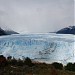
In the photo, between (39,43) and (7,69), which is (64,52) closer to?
(39,43)

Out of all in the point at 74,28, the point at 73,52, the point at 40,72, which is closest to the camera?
the point at 40,72

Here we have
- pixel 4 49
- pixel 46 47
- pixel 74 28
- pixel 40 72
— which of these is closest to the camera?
pixel 40 72

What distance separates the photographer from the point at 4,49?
4347 cm

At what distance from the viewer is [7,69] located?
1953 cm

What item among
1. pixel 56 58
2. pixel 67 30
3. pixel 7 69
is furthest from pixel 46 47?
pixel 67 30

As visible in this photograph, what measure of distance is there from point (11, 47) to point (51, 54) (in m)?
6.45

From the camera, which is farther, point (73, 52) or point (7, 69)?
point (73, 52)

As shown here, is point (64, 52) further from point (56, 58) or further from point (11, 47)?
point (11, 47)

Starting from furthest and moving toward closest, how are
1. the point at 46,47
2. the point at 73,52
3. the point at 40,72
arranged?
the point at 46,47 < the point at 73,52 < the point at 40,72

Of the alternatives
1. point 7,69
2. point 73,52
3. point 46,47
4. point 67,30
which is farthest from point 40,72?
point 67,30

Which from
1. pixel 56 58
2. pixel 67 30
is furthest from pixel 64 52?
pixel 67 30

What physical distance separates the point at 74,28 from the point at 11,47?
51717 mm

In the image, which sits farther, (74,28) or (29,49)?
(74,28)

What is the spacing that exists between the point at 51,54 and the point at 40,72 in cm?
2558
